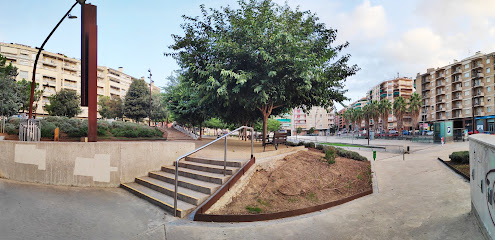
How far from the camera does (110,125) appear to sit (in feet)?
61.4

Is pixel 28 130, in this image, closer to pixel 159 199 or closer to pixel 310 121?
pixel 159 199

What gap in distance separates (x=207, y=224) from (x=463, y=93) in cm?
7526

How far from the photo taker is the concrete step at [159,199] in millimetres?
4972

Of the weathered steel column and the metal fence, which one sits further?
the metal fence

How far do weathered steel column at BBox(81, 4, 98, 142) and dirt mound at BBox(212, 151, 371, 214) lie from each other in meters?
6.55

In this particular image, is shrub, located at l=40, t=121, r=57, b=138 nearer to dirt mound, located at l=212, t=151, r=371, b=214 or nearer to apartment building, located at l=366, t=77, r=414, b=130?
dirt mound, located at l=212, t=151, r=371, b=214

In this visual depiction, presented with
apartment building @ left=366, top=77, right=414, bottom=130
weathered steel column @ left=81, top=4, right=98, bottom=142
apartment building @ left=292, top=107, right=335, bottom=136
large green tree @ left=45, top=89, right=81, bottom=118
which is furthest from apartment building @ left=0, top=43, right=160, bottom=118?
apartment building @ left=366, top=77, right=414, bottom=130

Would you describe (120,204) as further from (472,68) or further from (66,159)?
(472,68)

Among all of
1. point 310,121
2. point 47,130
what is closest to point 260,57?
point 47,130

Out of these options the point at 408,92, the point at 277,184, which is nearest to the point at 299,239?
the point at 277,184

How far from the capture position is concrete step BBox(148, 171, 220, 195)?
18.4 ft

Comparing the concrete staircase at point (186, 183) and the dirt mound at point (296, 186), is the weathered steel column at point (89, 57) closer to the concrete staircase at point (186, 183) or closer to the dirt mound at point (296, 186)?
the concrete staircase at point (186, 183)

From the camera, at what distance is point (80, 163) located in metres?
7.07

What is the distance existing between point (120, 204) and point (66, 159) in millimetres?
2920
